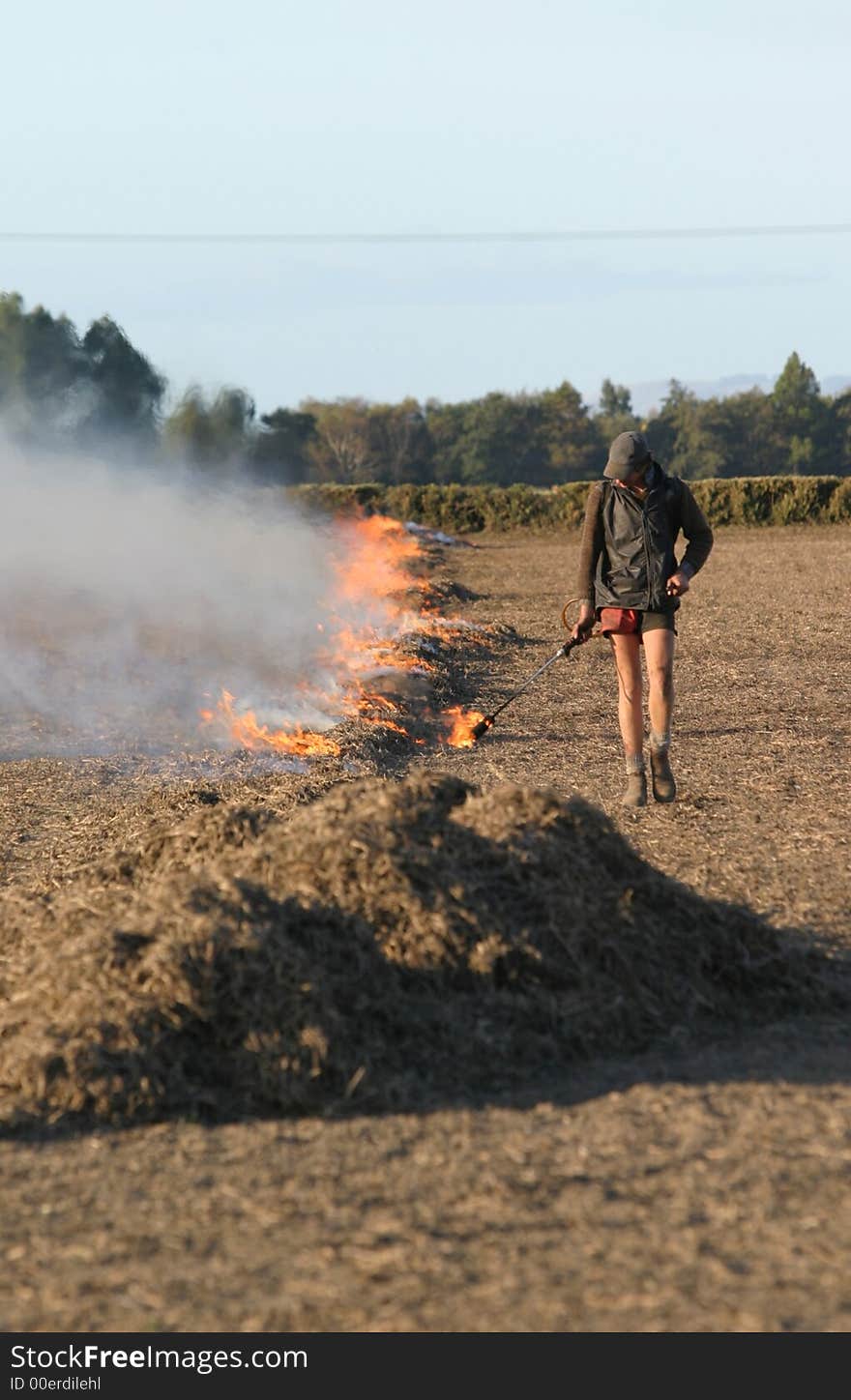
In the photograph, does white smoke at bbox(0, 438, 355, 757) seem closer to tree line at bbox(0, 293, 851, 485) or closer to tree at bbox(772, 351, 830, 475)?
tree line at bbox(0, 293, 851, 485)

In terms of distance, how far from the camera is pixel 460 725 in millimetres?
13039

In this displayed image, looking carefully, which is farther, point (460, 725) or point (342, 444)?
point (342, 444)

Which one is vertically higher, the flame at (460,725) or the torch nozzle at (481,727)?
the torch nozzle at (481,727)

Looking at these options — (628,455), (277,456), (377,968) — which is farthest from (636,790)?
(277,456)

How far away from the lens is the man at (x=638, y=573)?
9133 millimetres

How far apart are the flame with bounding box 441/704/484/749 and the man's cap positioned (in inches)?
142

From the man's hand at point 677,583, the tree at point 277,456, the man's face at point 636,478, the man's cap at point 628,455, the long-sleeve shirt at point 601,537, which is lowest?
the man's hand at point 677,583

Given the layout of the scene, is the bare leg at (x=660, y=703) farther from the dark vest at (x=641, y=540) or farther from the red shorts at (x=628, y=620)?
the dark vest at (x=641, y=540)

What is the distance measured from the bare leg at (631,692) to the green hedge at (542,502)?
1500 inches

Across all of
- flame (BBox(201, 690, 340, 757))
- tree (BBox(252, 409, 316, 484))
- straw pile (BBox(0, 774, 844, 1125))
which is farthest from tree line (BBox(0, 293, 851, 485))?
straw pile (BBox(0, 774, 844, 1125))

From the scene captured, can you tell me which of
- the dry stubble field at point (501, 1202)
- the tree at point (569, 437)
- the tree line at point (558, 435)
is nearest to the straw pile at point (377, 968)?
the dry stubble field at point (501, 1202)

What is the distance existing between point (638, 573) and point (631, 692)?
0.73 m

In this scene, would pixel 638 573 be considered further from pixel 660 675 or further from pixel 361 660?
pixel 361 660

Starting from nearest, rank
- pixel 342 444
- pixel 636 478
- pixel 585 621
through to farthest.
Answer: pixel 636 478 → pixel 585 621 → pixel 342 444
